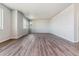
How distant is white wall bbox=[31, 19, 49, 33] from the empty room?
6136 mm

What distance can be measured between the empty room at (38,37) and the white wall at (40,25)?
6.14m

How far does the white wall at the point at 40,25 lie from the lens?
14.2 m

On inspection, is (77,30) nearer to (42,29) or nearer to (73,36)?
(73,36)

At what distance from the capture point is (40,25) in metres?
14.3

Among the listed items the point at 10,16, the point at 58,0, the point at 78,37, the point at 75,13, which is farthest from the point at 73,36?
the point at 10,16

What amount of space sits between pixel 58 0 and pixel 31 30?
474 inches


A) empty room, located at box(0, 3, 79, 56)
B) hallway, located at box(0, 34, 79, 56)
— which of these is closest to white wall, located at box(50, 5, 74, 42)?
empty room, located at box(0, 3, 79, 56)

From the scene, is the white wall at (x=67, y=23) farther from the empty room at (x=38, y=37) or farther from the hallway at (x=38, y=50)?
the hallway at (x=38, y=50)

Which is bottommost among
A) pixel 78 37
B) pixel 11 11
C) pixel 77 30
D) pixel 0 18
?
pixel 78 37

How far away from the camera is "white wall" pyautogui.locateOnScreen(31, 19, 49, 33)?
46.7ft

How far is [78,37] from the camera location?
530 cm

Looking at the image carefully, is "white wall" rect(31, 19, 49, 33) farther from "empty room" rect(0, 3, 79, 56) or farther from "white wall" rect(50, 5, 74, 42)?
"white wall" rect(50, 5, 74, 42)

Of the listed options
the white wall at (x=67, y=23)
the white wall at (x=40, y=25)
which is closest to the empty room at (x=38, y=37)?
the white wall at (x=67, y=23)

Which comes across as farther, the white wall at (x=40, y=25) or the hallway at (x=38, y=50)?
the white wall at (x=40, y=25)
